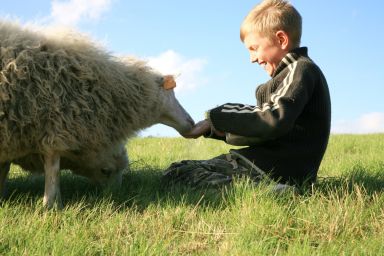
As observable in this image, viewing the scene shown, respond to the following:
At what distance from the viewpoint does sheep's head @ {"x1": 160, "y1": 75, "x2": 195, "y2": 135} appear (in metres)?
4.94

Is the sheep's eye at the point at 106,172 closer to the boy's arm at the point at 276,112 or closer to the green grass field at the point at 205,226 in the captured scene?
the green grass field at the point at 205,226

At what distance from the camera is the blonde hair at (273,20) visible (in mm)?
4094

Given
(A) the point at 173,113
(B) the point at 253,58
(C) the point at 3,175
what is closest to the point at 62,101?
(C) the point at 3,175

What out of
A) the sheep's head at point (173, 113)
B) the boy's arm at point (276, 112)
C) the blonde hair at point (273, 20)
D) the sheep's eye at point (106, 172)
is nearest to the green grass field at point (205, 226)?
the boy's arm at point (276, 112)

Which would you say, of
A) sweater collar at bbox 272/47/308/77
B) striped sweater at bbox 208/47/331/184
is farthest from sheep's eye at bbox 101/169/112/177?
sweater collar at bbox 272/47/308/77

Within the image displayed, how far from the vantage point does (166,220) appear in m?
3.42

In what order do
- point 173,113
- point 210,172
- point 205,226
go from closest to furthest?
point 205,226 < point 210,172 < point 173,113

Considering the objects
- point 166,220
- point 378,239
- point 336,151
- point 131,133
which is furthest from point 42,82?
point 336,151

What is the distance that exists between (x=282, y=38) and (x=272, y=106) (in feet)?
2.22

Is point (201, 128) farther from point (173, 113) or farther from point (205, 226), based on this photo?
point (205, 226)

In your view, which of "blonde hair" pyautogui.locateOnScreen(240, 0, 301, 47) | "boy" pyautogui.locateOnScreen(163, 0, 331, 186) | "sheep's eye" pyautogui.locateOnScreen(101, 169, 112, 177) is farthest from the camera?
"sheep's eye" pyautogui.locateOnScreen(101, 169, 112, 177)

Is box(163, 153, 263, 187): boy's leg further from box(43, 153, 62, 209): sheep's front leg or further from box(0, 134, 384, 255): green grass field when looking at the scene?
box(43, 153, 62, 209): sheep's front leg

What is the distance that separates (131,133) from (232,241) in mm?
2016

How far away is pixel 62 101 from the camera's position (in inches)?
156
